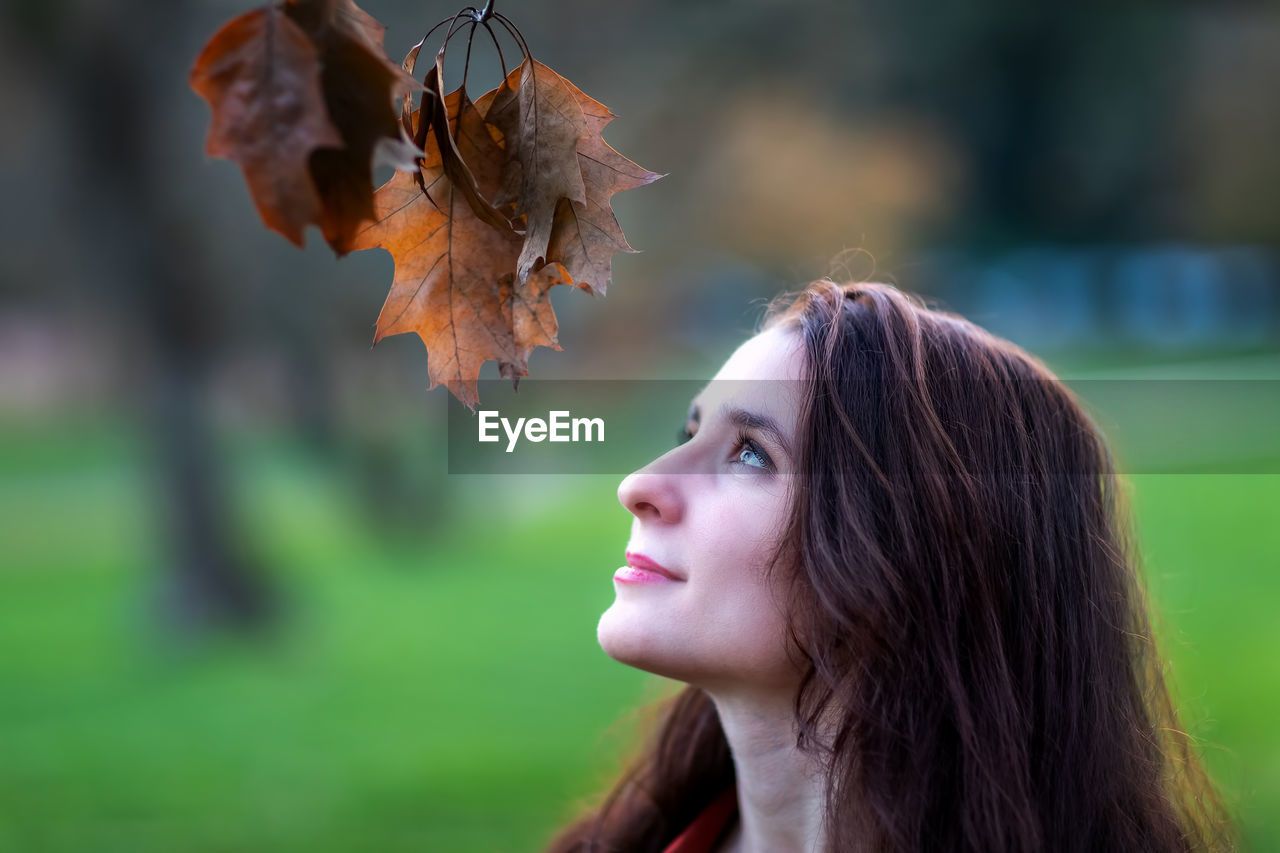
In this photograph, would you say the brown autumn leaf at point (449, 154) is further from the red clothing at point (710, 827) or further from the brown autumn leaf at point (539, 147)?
the red clothing at point (710, 827)

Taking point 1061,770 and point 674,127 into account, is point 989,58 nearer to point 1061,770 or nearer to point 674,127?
point 674,127

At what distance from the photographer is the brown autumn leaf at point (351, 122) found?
979 mm

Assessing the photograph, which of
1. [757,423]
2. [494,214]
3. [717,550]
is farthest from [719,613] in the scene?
[494,214]

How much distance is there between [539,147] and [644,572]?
76 centimetres

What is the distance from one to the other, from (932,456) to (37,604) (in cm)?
999

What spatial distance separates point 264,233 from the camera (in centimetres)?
816

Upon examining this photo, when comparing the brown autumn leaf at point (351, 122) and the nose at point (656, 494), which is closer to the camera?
the brown autumn leaf at point (351, 122)

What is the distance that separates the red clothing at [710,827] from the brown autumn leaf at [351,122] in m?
1.58

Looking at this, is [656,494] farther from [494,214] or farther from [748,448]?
[494,214]

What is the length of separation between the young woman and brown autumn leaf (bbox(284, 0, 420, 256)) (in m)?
0.89

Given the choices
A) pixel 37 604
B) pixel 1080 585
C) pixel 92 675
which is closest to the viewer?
pixel 1080 585

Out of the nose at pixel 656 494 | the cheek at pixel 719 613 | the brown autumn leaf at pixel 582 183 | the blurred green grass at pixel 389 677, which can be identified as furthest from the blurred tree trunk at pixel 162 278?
the brown autumn leaf at pixel 582 183

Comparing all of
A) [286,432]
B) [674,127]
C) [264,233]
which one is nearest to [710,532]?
[264,233]

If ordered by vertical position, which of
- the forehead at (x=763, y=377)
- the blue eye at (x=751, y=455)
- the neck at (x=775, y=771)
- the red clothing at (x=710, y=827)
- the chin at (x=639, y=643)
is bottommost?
the red clothing at (x=710, y=827)
